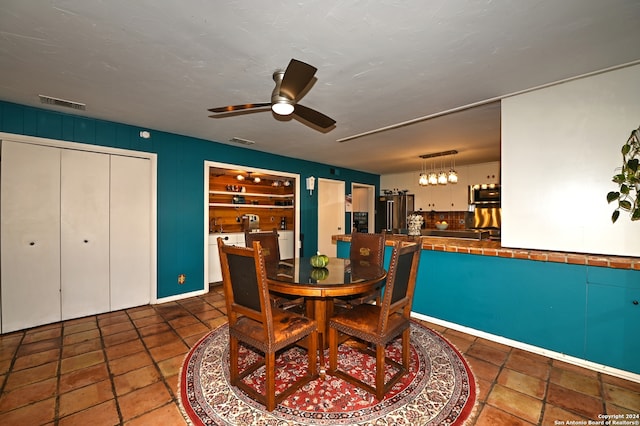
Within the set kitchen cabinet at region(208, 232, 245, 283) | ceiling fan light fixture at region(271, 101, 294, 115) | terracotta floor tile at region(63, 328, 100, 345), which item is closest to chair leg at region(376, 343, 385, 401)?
ceiling fan light fixture at region(271, 101, 294, 115)

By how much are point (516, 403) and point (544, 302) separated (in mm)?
1075

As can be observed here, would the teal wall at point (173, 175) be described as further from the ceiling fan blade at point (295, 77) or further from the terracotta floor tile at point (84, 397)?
the ceiling fan blade at point (295, 77)

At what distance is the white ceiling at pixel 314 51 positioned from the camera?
59.4 inches

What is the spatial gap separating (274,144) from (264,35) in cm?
278

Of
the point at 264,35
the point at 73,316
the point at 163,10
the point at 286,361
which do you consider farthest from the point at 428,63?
the point at 73,316

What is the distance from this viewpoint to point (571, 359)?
2234 mm

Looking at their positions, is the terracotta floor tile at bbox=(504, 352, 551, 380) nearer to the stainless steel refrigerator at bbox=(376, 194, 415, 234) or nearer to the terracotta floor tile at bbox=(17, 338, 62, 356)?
the terracotta floor tile at bbox=(17, 338, 62, 356)

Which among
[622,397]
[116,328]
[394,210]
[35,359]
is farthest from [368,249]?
[394,210]

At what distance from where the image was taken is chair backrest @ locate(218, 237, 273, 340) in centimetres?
160

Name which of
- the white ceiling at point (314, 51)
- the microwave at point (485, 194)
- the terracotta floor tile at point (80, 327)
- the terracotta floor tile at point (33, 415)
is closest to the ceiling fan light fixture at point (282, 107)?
the white ceiling at point (314, 51)

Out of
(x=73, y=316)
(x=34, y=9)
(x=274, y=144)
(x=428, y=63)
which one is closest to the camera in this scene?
(x=34, y=9)

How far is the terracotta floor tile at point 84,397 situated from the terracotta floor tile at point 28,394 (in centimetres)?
14

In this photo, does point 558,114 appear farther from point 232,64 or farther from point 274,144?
point 274,144

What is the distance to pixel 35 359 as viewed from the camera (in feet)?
7.44
